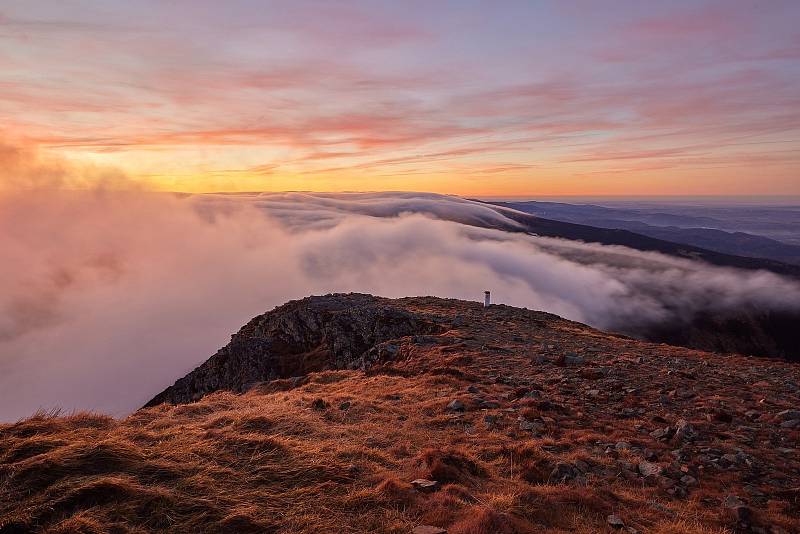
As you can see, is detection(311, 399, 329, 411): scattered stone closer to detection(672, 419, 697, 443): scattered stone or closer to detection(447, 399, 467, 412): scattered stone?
detection(447, 399, 467, 412): scattered stone

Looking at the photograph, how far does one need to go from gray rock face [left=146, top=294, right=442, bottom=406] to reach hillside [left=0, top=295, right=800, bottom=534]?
912 cm

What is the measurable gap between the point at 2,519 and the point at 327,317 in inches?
1061

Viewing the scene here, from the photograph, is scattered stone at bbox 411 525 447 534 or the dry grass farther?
the dry grass

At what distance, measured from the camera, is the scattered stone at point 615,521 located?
702cm

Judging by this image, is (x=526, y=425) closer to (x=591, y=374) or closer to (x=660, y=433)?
(x=660, y=433)

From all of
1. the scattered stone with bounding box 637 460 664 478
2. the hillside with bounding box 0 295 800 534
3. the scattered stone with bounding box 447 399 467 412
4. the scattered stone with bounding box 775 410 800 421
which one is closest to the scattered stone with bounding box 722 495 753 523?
the hillside with bounding box 0 295 800 534

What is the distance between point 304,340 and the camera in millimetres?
32938

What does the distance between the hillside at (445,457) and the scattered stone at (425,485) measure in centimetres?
5

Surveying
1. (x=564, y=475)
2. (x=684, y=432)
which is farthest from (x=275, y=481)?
(x=684, y=432)

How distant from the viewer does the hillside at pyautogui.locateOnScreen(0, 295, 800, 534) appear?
6539 millimetres

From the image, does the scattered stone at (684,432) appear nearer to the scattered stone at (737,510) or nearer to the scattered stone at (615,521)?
the scattered stone at (737,510)

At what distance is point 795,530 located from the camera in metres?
7.16

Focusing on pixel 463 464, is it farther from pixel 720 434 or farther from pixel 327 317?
pixel 327 317

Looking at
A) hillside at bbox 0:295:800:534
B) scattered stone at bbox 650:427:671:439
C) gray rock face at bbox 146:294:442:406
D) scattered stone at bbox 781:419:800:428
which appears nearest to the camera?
hillside at bbox 0:295:800:534
